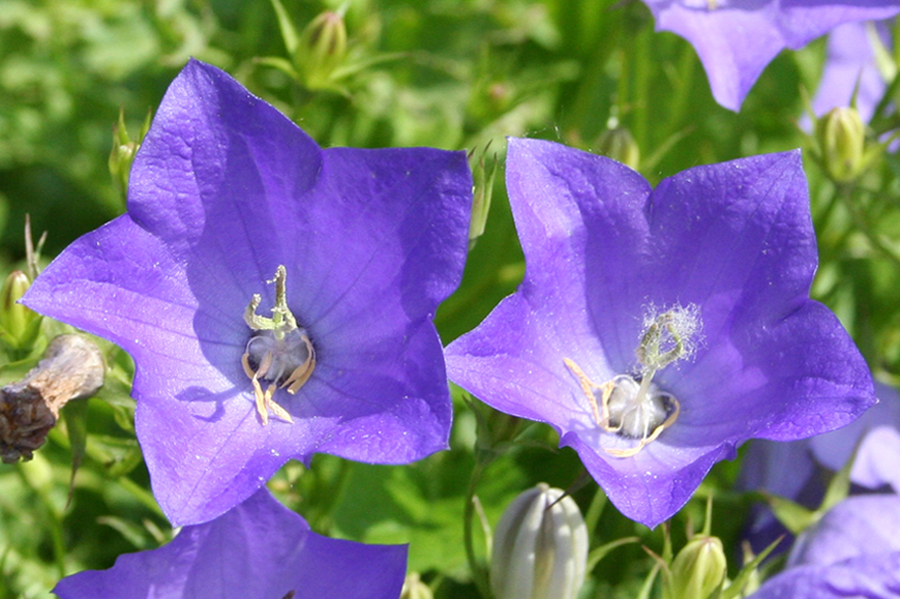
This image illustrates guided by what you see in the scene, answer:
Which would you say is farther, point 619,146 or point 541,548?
point 619,146

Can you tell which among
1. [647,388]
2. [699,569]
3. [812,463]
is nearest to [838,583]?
[699,569]

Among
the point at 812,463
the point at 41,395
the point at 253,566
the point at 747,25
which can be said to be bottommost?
the point at 812,463

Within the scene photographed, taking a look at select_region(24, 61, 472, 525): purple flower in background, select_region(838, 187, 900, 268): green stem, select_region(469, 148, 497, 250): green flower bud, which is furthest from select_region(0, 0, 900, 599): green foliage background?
select_region(469, 148, 497, 250): green flower bud

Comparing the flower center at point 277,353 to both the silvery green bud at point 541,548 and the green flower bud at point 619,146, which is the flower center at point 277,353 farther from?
the green flower bud at point 619,146

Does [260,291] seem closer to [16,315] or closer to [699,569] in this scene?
[16,315]

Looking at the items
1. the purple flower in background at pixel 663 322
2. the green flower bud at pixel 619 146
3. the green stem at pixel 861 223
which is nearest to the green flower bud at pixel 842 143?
the green stem at pixel 861 223

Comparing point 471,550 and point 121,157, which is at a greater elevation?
point 121,157

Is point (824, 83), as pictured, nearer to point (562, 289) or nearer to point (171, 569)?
point (562, 289)

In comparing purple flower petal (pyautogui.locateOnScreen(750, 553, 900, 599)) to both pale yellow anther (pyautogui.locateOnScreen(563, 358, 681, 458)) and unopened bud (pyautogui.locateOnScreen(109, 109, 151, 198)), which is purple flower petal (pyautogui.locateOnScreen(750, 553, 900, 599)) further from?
unopened bud (pyautogui.locateOnScreen(109, 109, 151, 198))
